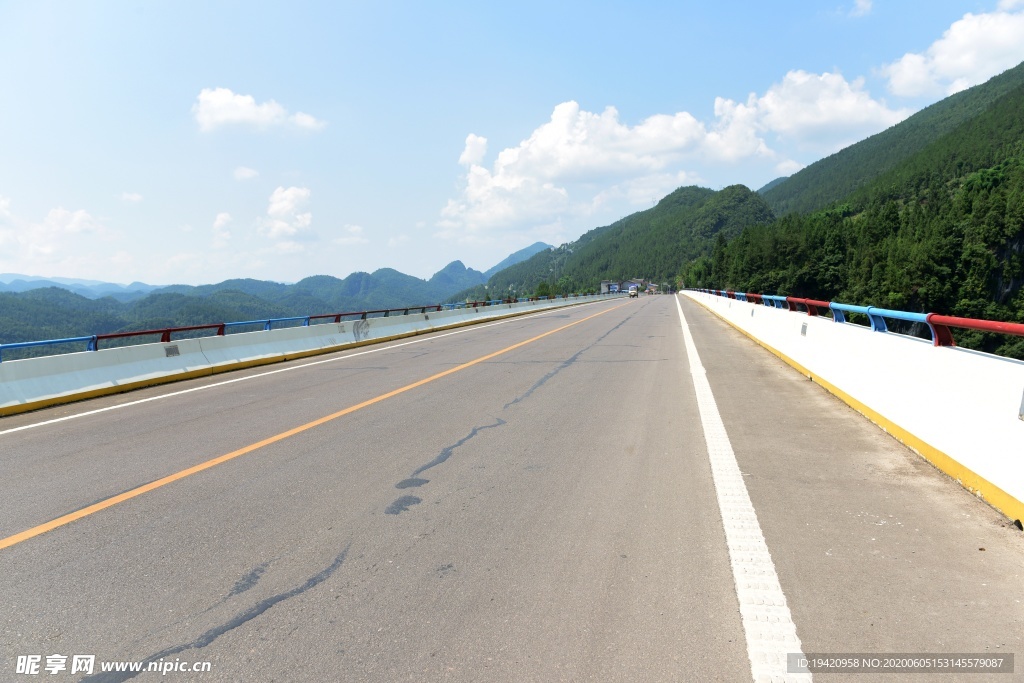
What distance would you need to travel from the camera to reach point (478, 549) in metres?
4.02

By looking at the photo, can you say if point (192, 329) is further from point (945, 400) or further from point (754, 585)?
point (945, 400)

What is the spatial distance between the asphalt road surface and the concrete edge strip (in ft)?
0.14

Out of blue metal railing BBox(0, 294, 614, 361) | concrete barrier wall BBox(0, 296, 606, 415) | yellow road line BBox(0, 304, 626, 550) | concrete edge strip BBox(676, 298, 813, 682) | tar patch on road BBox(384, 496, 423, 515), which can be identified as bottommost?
concrete edge strip BBox(676, 298, 813, 682)

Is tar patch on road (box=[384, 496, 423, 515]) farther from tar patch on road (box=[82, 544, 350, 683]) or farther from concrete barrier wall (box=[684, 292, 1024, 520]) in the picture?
concrete barrier wall (box=[684, 292, 1024, 520])

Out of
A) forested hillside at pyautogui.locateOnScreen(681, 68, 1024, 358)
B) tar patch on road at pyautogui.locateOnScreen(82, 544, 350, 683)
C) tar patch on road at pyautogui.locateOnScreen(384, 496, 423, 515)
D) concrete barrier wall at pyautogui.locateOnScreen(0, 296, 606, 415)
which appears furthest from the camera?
forested hillside at pyautogui.locateOnScreen(681, 68, 1024, 358)

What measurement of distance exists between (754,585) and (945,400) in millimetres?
3305

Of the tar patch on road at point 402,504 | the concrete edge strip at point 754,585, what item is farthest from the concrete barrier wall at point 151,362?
the concrete edge strip at point 754,585

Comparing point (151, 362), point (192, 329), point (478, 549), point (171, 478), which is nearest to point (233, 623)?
point (478, 549)

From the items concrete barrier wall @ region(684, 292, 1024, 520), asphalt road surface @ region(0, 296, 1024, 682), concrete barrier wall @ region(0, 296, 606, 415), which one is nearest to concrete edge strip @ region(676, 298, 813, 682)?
asphalt road surface @ region(0, 296, 1024, 682)

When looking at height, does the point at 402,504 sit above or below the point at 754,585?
above

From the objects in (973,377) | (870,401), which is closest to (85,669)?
(973,377)

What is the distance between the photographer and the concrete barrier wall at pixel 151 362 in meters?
10.3

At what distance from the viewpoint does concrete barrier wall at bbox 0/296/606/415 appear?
33.8 feet

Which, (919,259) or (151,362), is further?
(919,259)
